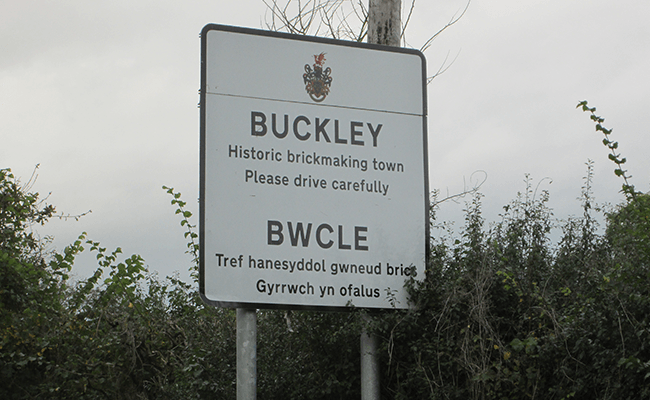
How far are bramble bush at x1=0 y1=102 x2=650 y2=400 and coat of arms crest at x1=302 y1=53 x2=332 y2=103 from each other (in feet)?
5.41

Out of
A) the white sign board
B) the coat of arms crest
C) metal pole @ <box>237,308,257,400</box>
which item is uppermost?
the coat of arms crest

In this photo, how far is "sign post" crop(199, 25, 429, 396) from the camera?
5.43 m

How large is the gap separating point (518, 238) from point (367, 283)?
167 centimetres

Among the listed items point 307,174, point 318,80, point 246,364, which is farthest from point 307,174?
point 246,364

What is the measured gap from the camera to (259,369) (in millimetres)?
7070

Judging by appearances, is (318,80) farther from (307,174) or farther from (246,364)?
(246,364)

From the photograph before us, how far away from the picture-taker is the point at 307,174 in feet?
18.8

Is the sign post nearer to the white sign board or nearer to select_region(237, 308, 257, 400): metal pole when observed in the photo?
the white sign board

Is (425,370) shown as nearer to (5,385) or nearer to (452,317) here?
(452,317)

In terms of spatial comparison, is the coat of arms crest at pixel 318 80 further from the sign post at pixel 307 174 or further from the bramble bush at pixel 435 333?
the bramble bush at pixel 435 333

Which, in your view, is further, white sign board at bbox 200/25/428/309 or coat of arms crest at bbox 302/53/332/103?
coat of arms crest at bbox 302/53/332/103

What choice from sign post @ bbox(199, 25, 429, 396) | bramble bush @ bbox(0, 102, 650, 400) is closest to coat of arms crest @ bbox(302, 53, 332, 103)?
sign post @ bbox(199, 25, 429, 396)

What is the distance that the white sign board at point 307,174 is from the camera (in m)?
5.43

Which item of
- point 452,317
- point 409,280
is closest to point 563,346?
point 452,317
